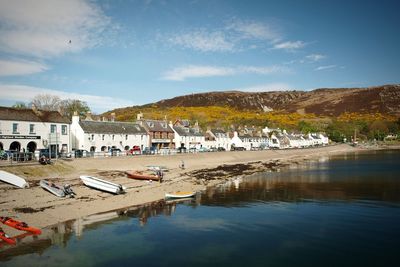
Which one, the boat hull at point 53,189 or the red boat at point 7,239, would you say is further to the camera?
the boat hull at point 53,189

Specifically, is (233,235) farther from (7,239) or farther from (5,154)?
(5,154)

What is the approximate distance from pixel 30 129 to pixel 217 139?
61.0 meters

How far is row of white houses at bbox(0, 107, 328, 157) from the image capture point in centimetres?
4752

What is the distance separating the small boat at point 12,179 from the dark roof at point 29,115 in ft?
65.3

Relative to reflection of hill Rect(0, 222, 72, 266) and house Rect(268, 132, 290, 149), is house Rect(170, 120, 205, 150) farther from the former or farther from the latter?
reflection of hill Rect(0, 222, 72, 266)

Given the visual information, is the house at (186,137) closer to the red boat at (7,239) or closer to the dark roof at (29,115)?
the dark roof at (29,115)

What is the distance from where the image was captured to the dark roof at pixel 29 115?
47.0 metres

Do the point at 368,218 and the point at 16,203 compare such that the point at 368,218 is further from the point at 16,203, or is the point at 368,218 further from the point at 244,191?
the point at 16,203

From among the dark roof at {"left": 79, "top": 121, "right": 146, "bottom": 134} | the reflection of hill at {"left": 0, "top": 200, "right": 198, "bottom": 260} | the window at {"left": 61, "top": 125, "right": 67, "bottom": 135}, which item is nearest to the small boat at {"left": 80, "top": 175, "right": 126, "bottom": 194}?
the reflection of hill at {"left": 0, "top": 200, "right": 198, "bottom": 260}

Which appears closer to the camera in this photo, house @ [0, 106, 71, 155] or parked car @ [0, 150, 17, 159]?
parked car @ [0, 150, 17, 159]

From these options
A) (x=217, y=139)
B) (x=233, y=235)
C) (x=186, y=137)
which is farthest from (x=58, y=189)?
(x=217, y=139)

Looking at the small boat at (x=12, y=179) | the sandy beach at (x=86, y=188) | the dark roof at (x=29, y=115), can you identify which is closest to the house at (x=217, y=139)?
the sandy beach at (x=86, y=188)

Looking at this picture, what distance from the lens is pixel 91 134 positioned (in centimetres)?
6056

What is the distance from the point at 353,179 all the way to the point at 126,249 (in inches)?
1523
